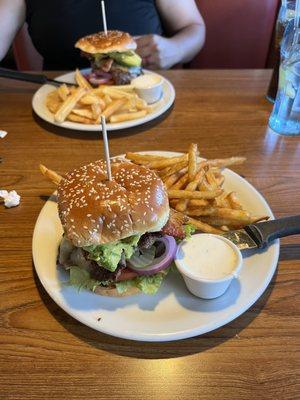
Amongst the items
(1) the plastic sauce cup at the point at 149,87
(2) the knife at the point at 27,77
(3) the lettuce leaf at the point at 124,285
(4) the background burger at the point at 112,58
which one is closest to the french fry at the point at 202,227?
(3) the lettuce leaf at the point at 124,285

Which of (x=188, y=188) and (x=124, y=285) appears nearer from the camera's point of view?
(x=124, y=285)

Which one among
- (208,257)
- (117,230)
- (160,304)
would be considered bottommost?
(160,304)

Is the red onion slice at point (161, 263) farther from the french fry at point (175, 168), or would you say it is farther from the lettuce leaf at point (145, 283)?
the french fry at point (175, 168)

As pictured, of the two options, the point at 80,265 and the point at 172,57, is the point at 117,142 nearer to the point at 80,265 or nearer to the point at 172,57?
the point at 80,265

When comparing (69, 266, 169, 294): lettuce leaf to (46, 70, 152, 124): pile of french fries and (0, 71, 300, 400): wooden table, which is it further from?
(46, 70, 152, 124): pile of french fries

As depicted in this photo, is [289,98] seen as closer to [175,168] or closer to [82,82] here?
[175,168]

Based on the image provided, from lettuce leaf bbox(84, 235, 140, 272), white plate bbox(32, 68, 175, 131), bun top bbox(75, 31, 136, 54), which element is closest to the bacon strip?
lettuce leaf bbox(84, 235, 140, 272)

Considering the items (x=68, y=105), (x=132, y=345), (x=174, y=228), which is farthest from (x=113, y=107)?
(x=132, y=345)
